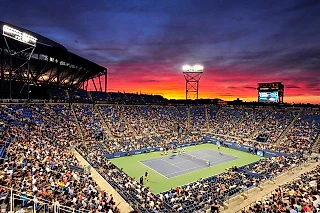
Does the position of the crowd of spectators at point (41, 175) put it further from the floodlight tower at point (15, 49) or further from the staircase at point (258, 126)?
the staircase at point (258, 126)

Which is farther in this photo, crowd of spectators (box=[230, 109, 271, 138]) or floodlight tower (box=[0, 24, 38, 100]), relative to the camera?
crowd of spectators (box=[230, 109, 271, 138])

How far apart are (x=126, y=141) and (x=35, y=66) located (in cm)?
2898

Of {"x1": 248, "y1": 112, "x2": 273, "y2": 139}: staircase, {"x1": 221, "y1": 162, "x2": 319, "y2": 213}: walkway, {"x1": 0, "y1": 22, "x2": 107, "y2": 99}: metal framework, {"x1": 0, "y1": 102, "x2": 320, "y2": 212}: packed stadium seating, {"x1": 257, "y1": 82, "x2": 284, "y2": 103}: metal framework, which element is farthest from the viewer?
{"x1": 257, "y1": 82, "x2": 284, "y2": 103}: metal framework

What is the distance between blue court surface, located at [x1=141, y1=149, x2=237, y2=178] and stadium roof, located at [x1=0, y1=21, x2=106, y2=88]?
2762 centimetres

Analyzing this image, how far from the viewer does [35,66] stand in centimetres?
4716

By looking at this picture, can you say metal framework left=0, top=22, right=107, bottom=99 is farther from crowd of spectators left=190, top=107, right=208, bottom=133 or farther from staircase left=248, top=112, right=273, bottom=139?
staircase left=248, top=112, right=273, bottom=139

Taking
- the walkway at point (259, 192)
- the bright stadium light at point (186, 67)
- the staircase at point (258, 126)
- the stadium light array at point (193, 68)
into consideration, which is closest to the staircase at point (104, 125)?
the walkway at point (259, 192)

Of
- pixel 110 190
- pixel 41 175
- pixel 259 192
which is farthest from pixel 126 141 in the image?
pixel 259 192

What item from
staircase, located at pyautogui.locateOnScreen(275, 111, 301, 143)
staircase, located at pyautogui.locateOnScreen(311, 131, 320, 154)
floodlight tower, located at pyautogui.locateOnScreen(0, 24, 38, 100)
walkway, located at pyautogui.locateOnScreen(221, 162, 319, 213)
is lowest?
walkway, located at pyautogui.locateOnScreen(221, 162, 319, 213)

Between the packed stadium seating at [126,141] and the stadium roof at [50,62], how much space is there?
10.3m

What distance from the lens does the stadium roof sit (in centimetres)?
3727

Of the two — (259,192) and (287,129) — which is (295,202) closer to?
(259,192)

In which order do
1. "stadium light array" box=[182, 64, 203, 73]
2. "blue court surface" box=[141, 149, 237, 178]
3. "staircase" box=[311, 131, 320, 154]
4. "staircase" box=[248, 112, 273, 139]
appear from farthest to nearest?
"stadium light array" box=[182, 64, 203, 73], "staircase" box=[248, 112, 273, 139], "staircase" box=[311, 131, 320, 154], "blue court surface" box=[141, 149, 237, 178]

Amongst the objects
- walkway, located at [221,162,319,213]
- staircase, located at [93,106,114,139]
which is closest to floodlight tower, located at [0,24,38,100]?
staircase, located at [93,106,114,139]
